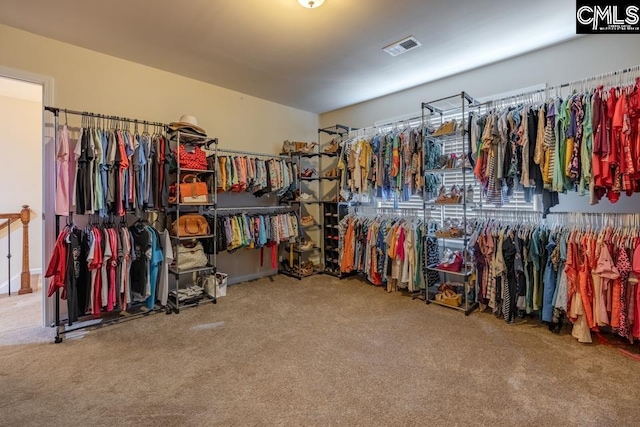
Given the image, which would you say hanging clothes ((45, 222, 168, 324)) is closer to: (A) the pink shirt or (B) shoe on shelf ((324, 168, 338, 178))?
(A) the pink shirt

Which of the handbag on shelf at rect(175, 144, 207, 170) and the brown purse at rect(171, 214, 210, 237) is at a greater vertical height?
the handbag on shelf at rect(175, 144, 207, 170)

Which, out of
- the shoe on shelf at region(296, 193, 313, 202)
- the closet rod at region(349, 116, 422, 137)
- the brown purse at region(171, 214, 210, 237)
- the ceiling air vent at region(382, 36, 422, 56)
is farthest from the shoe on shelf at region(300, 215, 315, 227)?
the ceiling air vent at region(382, 36, 422, 56)

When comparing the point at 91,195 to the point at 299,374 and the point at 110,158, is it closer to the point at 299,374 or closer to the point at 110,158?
the point at 110,158

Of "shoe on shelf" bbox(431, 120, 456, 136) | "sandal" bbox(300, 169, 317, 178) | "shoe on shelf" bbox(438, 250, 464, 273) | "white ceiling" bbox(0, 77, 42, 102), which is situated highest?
"white ceiling" bbox(0, 77, 42, 102)

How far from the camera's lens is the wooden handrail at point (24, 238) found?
13.5 feet

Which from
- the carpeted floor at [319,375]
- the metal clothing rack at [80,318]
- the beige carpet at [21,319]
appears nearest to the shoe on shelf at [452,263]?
the carpeted floor at [319,375]

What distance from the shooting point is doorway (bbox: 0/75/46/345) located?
13.6 ft

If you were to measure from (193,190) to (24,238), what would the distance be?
2823 mm

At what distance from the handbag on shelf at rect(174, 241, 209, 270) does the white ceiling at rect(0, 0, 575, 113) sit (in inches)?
80.7

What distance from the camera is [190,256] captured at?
351 centimetres

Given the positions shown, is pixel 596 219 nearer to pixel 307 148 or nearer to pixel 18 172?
pixel 307 148

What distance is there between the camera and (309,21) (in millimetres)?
2643

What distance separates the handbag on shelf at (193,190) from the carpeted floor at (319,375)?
1.24 m

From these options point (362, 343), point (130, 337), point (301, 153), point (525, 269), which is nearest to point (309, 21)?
point (301, 153)
